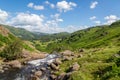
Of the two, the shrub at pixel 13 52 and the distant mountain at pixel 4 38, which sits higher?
the distant mountain at pixel 4 38

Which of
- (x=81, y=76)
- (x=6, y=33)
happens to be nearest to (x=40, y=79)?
(x=81, y=76)

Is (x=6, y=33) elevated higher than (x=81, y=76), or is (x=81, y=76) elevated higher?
(x=6, y=33)

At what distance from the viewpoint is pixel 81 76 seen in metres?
50.2

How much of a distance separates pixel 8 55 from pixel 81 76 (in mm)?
73085

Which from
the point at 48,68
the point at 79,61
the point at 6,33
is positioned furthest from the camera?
the point at 6,33

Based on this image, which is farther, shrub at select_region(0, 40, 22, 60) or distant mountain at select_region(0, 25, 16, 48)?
distant mountain at select_region(0, 25, 16, 48)

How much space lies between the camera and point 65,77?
53.8m

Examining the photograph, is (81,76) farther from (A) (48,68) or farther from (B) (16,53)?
(B) (16,53)

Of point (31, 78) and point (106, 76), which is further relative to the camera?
point (31, 78)

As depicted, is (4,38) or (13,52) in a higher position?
(4,38)

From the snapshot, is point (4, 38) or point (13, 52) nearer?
point (13, 52)

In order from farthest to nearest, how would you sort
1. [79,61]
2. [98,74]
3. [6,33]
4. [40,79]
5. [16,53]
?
1. [6,33]
2. [16,53]
3. [79,61]
4. [40,79]
5. [98,74]

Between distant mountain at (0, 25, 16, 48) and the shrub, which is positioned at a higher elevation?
distant mountain at (0, 25, 16, 48)

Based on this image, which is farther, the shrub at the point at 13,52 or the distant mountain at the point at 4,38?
the distant mountain at the point at 4,38
